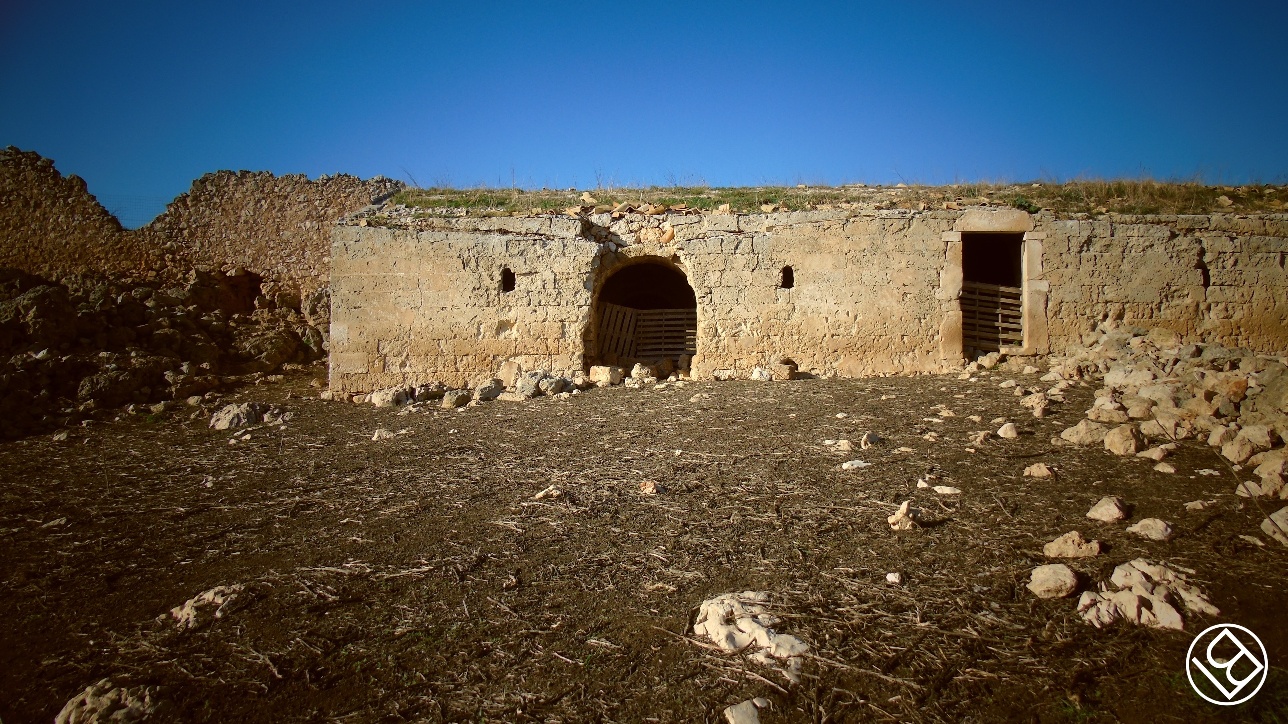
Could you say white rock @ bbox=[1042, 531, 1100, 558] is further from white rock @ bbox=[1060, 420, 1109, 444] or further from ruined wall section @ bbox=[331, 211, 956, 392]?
ruined wall section @ bbox=[331, 211, 956, 392]

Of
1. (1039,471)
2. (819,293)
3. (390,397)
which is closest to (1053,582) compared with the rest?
(1039,471)

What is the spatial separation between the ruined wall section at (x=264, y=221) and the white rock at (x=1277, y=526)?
13719 mm

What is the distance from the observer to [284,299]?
12.7m

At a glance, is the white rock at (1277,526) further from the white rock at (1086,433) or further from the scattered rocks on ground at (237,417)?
the scattered rocks on ground at (237,417)

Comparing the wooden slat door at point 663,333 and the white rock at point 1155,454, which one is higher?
the wooden slat door at point 663,333

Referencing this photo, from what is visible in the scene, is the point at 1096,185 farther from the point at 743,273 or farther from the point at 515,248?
the point at 515,248

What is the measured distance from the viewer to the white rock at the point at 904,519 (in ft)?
11.1

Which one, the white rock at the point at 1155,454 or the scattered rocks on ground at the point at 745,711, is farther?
the white rock at the point at 1155,454

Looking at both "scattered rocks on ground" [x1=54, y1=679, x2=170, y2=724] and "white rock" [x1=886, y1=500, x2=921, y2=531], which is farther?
"white rock" [x1=886, y1=500, x2=921, y2=531]

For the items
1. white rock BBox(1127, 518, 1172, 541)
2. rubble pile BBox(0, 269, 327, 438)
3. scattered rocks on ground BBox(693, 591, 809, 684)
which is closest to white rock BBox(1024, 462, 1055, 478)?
white rock BBox(1127, 518, 1172, 541)

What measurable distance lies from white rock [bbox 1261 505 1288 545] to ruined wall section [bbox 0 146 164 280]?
16268mm

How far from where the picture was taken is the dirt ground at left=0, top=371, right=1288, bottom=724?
2232 mm

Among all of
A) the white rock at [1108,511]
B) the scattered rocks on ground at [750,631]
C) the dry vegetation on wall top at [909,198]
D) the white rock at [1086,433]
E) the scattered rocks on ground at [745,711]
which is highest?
the dry vegetation on wall top at [909,198]

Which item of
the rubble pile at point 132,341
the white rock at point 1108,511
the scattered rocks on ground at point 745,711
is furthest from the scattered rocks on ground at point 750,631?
the rubble pile at point 132,341
